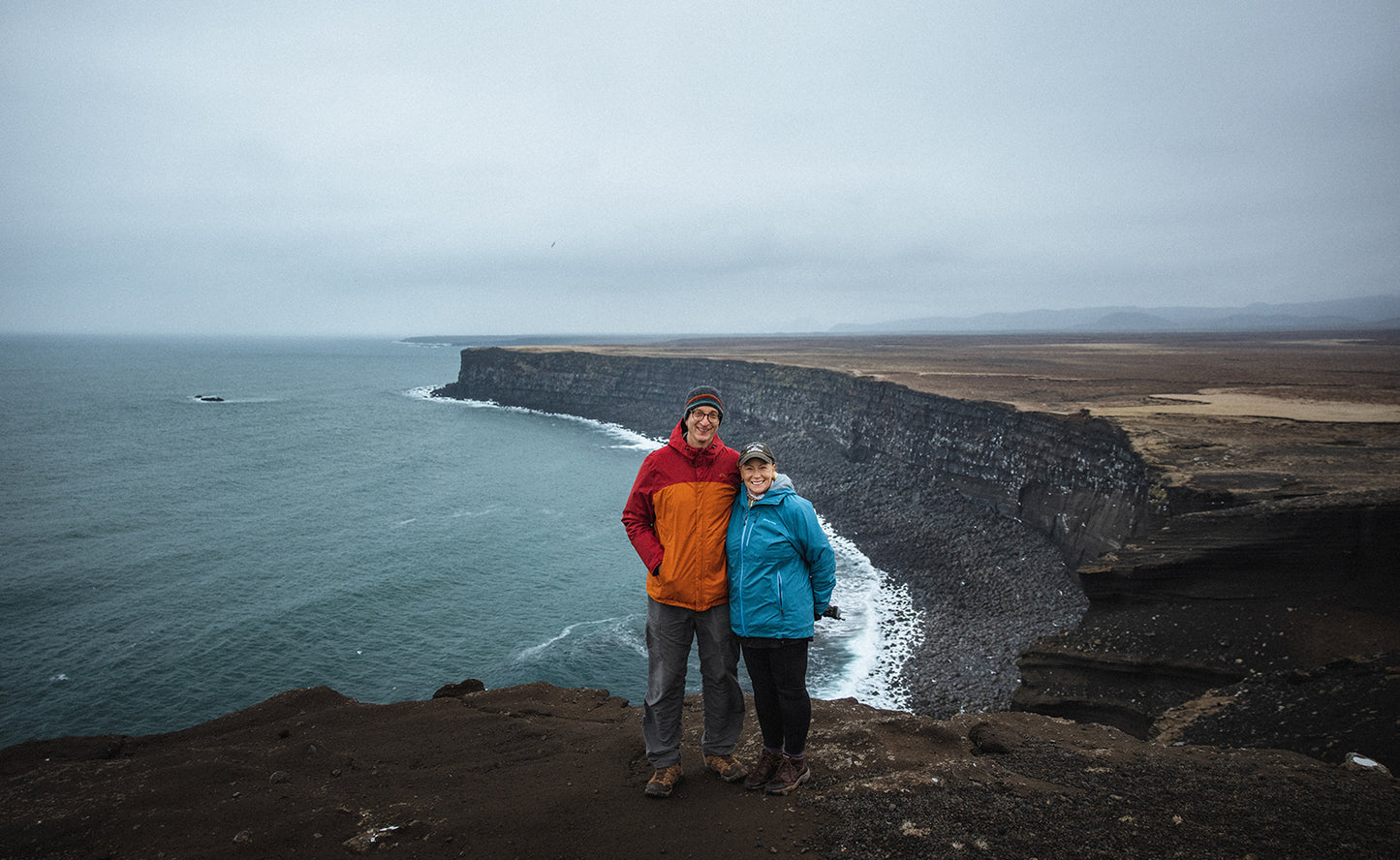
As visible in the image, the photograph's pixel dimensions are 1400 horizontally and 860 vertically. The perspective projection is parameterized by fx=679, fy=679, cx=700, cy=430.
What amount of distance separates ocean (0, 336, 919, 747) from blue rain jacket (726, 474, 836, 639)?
14.9m

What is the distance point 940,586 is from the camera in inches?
1062

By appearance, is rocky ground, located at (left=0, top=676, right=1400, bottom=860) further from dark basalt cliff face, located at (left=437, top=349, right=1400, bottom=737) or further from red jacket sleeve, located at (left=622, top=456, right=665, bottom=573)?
dark basalt cliff face, located at (left=437, top=349, right=1400, bottom=737)

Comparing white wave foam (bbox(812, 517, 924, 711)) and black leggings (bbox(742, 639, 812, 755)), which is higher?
black leggings (bbox(742, 639, 812, 755))

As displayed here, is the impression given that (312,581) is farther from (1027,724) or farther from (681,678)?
(1027,724)

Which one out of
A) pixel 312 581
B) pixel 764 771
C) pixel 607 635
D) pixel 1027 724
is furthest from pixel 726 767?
pixel 312 581

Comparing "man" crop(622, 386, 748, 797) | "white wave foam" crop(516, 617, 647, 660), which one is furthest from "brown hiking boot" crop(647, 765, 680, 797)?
"white wave foam" crop(516, 617, 647, 660)

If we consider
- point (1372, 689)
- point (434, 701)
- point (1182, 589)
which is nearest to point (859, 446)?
point (1182, 589)

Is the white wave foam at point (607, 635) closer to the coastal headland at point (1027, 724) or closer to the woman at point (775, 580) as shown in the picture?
the coastal headland at point (1027, 724)

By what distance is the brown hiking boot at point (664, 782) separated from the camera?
18.3 feet

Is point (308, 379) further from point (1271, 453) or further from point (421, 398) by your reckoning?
point (1271, 453)

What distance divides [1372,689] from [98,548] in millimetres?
38676

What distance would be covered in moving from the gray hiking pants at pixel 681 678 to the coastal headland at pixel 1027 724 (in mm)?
Answer: 396

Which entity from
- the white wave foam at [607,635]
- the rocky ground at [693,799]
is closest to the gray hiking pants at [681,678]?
the rocky ground at [693,799]

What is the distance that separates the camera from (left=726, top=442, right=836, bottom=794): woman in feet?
17.4
